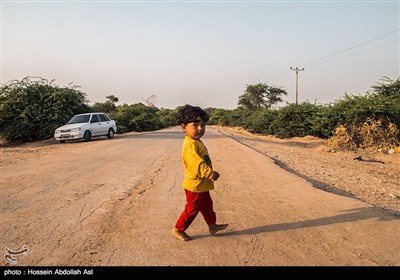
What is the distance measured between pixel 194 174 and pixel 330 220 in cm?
215

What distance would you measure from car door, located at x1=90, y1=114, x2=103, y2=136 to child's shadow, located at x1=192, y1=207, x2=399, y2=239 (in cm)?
1702

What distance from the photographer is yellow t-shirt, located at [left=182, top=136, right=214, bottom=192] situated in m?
3.91

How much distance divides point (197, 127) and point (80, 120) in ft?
56.4

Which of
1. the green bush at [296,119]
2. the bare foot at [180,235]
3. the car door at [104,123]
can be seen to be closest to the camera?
the bare foot at [180,235]

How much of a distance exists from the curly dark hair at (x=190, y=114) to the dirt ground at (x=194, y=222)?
1.41 meters

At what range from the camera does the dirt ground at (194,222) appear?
3559 millimetres

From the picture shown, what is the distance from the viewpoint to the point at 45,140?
21.3 meters

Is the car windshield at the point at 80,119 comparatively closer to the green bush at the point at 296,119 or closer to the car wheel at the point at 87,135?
the car wheel at the point at 87,135

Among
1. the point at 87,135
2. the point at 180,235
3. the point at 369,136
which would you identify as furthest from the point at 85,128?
the point at 180,235

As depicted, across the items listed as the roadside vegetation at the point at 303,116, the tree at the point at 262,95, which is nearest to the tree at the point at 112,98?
the tree at the point at 262,95

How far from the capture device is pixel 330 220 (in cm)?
476

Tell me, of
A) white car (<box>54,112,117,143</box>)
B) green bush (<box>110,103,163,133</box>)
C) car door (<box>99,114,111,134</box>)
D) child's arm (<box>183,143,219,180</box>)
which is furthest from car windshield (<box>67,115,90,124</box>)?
child's arm (<box>183,143,219,180</box>)
